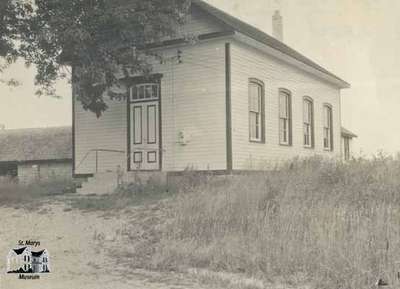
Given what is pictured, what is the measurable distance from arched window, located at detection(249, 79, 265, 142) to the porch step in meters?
3.51

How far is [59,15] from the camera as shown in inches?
650

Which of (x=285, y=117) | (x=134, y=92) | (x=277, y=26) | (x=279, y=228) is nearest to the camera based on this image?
(x=279, y=228)

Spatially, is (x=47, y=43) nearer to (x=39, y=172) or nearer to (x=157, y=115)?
(x=157, y=115)

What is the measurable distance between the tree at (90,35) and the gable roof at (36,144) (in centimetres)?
1441

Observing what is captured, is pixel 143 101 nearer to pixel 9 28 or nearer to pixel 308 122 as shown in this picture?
pixel 9 28

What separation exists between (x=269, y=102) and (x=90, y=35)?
7169 mm

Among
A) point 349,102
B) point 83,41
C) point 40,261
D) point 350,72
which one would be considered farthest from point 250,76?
point 349,102

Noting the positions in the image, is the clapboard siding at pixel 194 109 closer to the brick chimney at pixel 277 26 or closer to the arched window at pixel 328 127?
the arched window at pixel 328 127

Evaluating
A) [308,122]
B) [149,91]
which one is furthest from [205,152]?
[308,122]

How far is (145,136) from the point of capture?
2006 centimetres

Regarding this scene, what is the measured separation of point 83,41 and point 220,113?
4737 mm
